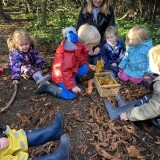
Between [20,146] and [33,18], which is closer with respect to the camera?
[20,146]

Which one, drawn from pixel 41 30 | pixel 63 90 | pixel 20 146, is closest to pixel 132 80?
pixel 63 90

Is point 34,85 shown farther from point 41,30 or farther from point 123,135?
point 41,30

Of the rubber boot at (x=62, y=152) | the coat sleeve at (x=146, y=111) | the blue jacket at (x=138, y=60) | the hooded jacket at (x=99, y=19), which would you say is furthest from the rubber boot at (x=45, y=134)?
the hooded jacket at (x=99, y=19)

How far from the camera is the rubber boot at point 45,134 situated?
290 centimetres

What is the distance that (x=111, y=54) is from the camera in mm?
4965

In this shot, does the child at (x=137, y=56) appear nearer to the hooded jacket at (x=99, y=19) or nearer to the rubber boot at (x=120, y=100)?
the rubber boot at (x=120, y=100)

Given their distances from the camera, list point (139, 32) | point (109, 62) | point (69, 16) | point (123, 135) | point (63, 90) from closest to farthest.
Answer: point (123, 135) < point (63, 90) < point (139, 32) < point (109, 62) < point (69, 16)

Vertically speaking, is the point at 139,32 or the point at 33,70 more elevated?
the point at 139,32

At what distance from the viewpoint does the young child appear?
488 cm

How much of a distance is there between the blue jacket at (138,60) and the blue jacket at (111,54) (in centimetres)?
28

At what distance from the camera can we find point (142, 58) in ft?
15.0

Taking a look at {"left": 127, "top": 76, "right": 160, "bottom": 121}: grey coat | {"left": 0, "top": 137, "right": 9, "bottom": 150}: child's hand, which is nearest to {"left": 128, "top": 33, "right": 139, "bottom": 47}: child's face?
{"left": 127, "top": 76, "right": 160, "bottom": 121}: grey coat

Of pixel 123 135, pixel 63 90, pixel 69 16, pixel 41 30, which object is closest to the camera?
pixel 123 135

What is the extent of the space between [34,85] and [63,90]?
0.76m
